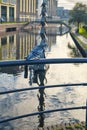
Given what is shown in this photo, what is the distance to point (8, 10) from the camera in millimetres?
108812

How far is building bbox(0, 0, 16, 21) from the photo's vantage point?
10225 centimetres

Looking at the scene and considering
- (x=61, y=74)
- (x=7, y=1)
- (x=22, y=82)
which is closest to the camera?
(x=22, y=82)

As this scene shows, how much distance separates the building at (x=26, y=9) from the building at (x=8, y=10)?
6.67 m

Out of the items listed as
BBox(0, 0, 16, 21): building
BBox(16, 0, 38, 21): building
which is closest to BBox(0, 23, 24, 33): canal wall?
BBox(0, 0, 16, 21): building

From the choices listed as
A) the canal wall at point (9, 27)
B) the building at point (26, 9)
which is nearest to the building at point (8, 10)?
the building at point (26, 9)

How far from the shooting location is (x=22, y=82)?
21547mm

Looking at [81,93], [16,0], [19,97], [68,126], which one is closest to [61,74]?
[81,93]

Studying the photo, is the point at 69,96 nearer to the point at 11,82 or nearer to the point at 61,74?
the point at 11,82

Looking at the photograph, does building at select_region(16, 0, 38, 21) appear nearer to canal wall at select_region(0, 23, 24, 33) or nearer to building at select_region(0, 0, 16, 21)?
building at select_region(0, 0, 16, 21)

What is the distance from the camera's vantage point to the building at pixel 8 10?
4026 inches

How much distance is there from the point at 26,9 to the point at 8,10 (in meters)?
28.5

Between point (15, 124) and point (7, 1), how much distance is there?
97.9 meters

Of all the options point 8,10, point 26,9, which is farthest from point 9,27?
point 26,9

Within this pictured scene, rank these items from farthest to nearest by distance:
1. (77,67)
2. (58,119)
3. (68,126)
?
(77,67)
(58,119)
(68,126)
